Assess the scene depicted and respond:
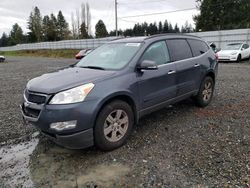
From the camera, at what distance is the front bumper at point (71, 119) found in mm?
3255

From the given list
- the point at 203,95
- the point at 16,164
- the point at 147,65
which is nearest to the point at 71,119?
the point at 16,164

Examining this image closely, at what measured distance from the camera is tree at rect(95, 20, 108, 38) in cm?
7866

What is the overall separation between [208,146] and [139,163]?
120 cm

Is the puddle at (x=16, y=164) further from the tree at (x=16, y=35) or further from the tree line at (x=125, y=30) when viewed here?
the tree at (x=16, y=35)

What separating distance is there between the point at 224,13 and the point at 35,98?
44.0 meters

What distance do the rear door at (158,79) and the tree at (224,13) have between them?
39957 mm

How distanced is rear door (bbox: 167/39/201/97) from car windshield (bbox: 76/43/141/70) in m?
0.91

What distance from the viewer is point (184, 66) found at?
498 centimetres

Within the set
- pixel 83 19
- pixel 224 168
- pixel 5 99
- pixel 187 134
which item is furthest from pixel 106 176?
pixel 83 19

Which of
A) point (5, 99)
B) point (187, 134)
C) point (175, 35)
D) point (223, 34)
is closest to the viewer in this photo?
point (187, 134)

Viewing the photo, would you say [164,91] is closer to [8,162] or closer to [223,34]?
[8,162]

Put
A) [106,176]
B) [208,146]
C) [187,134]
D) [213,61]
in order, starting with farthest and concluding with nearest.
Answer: [213,61] < [187,134] < [208,146] < [106,176]

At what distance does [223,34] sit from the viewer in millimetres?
23031

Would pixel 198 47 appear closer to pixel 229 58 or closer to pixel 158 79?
pixel 158 79
